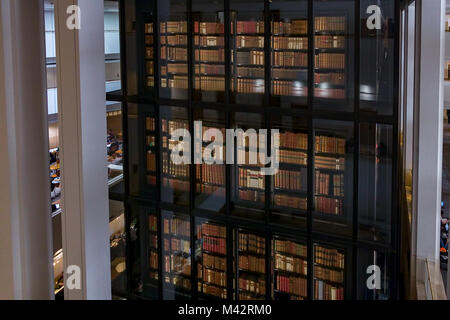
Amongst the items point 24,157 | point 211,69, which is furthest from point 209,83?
point 24,157

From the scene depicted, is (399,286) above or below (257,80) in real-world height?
below

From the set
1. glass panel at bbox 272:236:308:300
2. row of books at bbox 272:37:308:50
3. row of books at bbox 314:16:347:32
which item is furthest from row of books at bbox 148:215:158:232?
row of books at bbox 314:16:347:32

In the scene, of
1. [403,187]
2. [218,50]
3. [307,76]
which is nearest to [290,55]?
[307,76]

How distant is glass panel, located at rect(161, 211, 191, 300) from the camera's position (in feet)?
5.04

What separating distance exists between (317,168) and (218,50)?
0.50 metres

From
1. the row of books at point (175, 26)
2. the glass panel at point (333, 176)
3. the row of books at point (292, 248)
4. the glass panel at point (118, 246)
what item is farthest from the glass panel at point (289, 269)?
the row of books at point (175, 26)

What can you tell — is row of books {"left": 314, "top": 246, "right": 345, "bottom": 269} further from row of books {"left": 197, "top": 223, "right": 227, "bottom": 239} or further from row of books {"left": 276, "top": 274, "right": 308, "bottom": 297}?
row of books {"left": 197, "top": 223, "right": 227, "bottom": 239}

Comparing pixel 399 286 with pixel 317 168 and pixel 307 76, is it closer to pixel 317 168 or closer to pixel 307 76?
pixel 317 168

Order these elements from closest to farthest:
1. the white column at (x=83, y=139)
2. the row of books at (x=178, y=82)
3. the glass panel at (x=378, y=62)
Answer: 1. the white column at (x=83, y=139)
2. the glass panel at (x=378, y=62)
3. the row of books at (x=178, y=82)

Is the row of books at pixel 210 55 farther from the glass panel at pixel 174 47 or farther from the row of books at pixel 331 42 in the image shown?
the row of books at pixel 331 42

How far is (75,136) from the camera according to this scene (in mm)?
844

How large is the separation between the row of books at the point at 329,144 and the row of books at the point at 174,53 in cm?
53

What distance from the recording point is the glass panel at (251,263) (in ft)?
4.67
